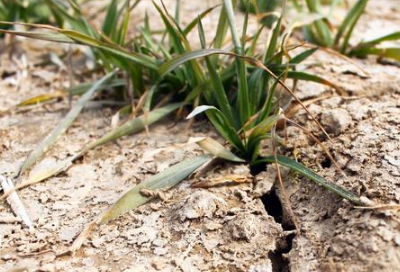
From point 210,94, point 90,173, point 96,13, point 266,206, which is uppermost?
point 96,13

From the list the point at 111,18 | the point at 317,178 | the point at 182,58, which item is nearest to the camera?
the point at 317,178

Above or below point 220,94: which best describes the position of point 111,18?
above

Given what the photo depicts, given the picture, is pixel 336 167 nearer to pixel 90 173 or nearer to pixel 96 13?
pixel 90 173

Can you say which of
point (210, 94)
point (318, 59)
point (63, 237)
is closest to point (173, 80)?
point (210, 94)

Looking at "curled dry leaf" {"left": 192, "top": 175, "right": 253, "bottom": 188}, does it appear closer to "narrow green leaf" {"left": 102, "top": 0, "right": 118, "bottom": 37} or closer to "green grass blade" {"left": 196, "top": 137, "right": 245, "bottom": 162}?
"green grass blade" {"left": 196, "top": 137, "right": 245, "bottom": 162}

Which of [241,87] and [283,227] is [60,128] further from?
[283,227]

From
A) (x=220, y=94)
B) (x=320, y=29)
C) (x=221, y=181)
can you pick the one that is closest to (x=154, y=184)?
(x=221, y=181)

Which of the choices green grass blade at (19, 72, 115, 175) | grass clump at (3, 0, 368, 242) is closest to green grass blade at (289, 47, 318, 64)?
grass clump at (3, 0, 368, 242)
